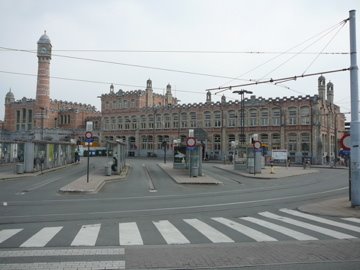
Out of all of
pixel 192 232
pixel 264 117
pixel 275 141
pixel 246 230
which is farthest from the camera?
pixel 264 117

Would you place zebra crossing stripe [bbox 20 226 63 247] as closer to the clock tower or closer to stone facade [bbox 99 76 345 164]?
stone facade [bbox 99 76 345 164]

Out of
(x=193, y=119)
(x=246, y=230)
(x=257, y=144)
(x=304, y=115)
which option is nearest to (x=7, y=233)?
(x=246, y=230)

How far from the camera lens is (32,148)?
3055cm

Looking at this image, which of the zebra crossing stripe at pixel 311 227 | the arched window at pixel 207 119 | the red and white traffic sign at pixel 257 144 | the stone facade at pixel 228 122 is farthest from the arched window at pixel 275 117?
the zebra crossing stripe at pixel 311 227

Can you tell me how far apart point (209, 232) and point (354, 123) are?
8.14 m

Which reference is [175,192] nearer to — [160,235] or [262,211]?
[262,211]

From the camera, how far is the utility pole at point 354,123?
14.3 metres

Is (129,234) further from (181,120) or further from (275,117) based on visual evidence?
(181,120)

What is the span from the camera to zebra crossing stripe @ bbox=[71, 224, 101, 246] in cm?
850

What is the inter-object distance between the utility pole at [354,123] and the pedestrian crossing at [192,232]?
2378mm

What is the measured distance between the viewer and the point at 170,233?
9766 millimetres

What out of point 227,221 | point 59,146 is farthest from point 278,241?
point 59,146

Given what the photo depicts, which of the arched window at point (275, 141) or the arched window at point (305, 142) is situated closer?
the arched window at point (305, 142)

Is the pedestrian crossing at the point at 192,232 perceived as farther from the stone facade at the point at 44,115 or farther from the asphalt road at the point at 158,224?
the stone facade at the point at 44,115
